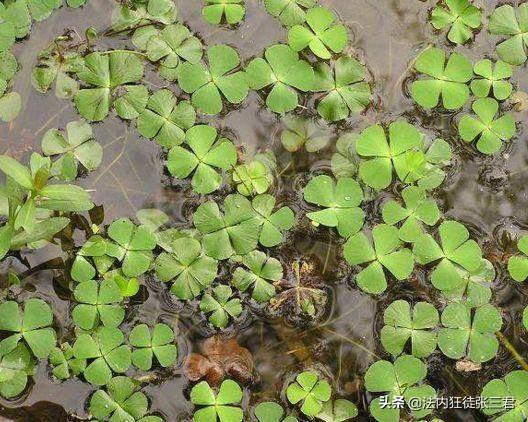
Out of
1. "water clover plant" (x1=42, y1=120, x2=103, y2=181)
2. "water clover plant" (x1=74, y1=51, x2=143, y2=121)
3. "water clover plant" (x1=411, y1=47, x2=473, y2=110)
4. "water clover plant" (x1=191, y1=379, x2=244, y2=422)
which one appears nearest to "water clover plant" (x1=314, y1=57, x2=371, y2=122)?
"water clover plant" (x1=411, y1=47, x2=473, y2=110)

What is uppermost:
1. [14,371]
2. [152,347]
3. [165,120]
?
[165,120]

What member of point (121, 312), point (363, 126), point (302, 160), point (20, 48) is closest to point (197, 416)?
point (121, 312)

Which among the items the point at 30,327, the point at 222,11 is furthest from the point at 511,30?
the point at 30,327

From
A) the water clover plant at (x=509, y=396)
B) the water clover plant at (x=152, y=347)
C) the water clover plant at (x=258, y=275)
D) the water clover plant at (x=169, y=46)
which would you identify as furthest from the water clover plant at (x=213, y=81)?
the water clover plant at (x=509, y=396)

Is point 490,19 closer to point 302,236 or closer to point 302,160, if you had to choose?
point 302,160

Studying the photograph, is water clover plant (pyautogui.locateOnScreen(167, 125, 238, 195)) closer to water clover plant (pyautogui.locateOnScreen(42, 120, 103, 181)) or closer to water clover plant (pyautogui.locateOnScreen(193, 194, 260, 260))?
water clover plant (pyautogui.locateOnScreen(193, 194, 260, 260))

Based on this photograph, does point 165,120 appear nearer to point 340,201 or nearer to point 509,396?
point 340,201
